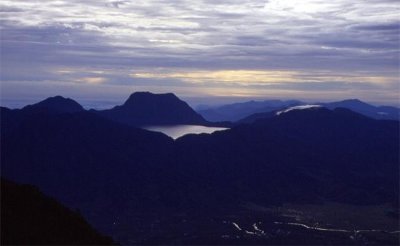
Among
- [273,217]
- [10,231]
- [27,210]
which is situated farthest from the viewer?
[273,217]

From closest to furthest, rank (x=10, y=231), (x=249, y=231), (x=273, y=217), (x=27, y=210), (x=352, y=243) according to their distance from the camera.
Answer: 1. (x=10, y=231)
2. (x=27, y=210)
3. (x=352, y=243)
4. (x=249, y=231)
5. (x=273, y=217)

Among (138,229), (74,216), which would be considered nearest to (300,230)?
(138,229)

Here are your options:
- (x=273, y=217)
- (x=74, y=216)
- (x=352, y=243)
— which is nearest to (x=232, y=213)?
(x=273, y=217)

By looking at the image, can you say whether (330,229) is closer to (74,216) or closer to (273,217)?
(273,217)

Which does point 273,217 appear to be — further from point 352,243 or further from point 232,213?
point 352,243

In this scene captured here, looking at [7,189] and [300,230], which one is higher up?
[7,189]

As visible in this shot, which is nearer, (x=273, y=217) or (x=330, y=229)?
(x=330, y=229)
